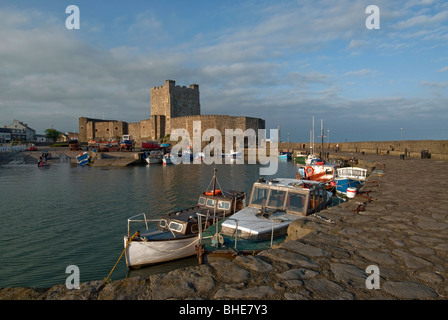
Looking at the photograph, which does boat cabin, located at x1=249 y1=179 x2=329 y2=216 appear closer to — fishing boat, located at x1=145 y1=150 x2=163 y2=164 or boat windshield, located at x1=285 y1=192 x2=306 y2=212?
boat windshield, located at x1=285 y1=192 x2=306 y2=212

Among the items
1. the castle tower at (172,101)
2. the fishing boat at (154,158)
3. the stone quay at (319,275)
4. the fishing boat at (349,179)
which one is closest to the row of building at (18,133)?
the castle tower at (172,101)

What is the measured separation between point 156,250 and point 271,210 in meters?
4.34

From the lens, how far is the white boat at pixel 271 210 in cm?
857

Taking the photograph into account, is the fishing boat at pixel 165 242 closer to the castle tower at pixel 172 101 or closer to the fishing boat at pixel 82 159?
the fishing boat at pixel 82 159

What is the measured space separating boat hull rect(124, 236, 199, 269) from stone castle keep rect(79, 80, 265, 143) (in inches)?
2311

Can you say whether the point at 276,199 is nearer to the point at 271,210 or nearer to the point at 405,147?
the point at 271,210

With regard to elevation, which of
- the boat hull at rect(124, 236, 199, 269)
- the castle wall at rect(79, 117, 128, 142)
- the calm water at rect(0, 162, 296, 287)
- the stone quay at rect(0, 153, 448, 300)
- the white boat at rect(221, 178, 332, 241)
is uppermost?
the castle wall at rect(79, 117, 128, 142)

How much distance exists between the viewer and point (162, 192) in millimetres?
23828

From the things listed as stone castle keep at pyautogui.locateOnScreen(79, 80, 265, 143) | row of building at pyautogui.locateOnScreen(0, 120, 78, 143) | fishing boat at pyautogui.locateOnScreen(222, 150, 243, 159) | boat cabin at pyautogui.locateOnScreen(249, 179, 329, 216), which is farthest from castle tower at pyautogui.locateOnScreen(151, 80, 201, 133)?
boat cabin at pyautogui.locateOnScreen(249, 179, 329, 216)

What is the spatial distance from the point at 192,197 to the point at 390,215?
56.4 feet

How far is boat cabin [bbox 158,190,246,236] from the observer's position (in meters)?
10.1

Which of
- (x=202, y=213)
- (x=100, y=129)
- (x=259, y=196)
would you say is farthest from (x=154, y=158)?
(x=259, y=196)

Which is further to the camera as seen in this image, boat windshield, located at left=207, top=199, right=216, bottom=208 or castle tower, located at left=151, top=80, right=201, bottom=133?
castle tower, located at left=151, top=80, right=201, bottom=133

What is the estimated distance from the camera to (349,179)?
1967cm
